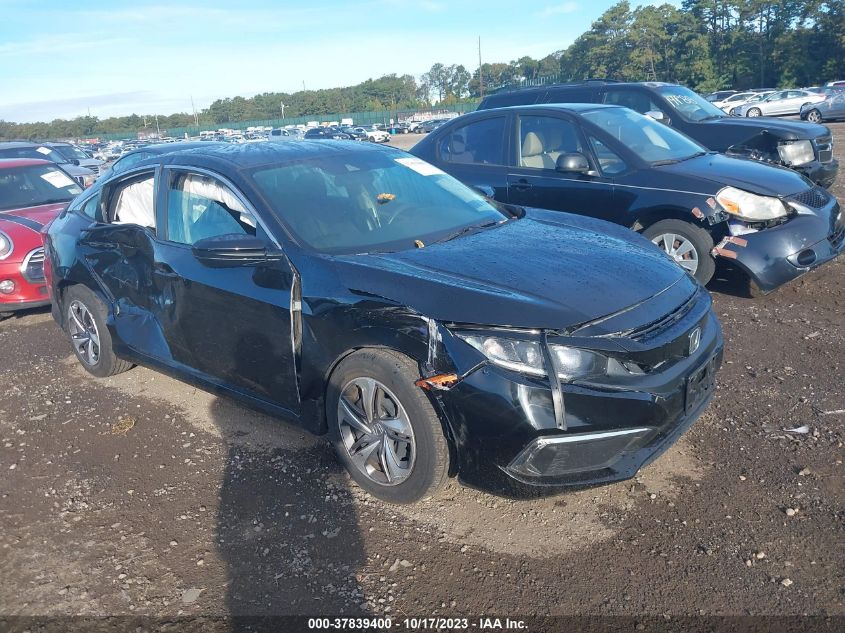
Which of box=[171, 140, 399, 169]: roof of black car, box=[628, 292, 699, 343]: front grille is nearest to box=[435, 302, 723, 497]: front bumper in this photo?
box=[628, 292, 699, 343]: front grille

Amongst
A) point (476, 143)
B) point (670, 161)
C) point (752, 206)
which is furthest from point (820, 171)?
point (476, 143)

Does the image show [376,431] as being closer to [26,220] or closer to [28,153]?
[26,220]

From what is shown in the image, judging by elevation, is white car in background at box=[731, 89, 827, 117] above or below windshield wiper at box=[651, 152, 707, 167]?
above

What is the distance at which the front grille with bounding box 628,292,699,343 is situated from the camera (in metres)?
2.90

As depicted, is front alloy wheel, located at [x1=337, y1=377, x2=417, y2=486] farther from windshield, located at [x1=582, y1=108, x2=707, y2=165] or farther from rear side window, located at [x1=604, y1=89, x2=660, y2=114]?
rear side window, located at [x1=604, y1=89, x2=660, y2=114]

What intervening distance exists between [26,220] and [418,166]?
477 centimetres

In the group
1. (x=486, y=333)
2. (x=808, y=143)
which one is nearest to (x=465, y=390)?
(x=486, y=333)

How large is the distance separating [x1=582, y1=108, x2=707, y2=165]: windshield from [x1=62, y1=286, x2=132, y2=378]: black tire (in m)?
4.52

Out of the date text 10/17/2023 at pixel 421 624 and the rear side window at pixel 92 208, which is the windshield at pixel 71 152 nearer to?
the rear side window at pixel 92 208

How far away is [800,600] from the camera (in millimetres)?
2504

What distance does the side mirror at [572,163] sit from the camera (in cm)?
607

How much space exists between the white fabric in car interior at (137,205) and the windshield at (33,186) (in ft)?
13.3

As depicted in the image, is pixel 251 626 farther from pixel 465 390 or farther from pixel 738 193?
A: pixel 738 193

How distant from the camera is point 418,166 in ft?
14.8
